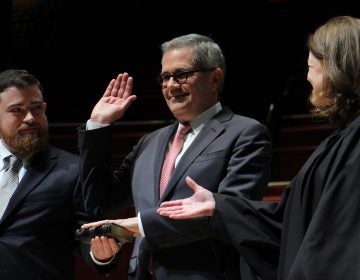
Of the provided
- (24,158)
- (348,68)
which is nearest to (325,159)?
(348,68)

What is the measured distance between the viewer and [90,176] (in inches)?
103

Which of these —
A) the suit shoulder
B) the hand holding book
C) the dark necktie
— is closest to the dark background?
the suit shoulder

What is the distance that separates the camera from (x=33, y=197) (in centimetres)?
284

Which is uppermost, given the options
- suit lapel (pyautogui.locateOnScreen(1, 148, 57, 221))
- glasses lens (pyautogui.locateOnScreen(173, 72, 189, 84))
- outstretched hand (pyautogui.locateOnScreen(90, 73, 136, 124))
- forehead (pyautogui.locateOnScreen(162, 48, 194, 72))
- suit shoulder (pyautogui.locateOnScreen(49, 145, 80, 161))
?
forehead (pyautogui.locateOnScreen(162, 48, 194, 72))

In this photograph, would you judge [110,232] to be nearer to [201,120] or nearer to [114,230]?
[114,230]

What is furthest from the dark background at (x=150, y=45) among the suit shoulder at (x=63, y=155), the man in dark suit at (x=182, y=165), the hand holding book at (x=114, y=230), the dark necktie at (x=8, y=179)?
the hand holding book at (x=114, y=230)

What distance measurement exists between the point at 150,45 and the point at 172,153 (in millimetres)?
5709

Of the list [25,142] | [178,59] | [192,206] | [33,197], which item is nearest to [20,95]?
[25,142]

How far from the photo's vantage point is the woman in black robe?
1.79 metres

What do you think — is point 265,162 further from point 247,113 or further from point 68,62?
point 68,62

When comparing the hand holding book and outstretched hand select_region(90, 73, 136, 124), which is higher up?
outstretched hand select_region(90, 73, 136, 124)

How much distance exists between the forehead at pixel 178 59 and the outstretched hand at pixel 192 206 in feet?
1.85

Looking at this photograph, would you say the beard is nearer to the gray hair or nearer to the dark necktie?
the dark necktie

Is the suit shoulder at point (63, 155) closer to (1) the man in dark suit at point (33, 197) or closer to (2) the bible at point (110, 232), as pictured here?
(1) the man in dark suit at point (33, 197)
